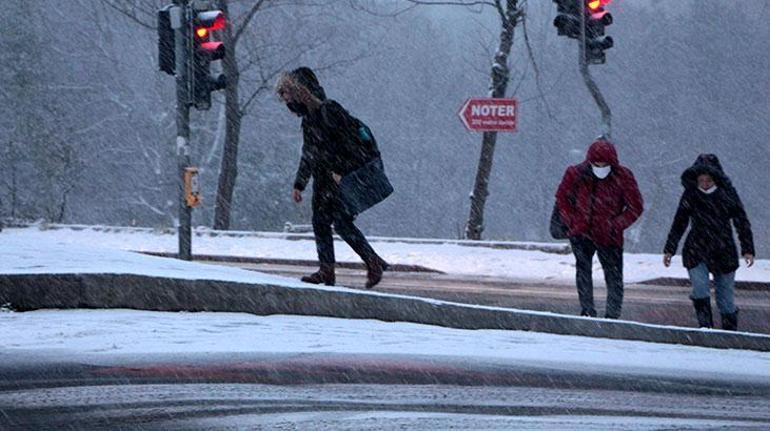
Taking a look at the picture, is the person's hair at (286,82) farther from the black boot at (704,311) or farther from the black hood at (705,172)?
the black boot at (704,311)

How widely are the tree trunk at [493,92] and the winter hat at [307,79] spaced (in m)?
12.2

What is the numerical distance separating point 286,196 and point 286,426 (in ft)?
134

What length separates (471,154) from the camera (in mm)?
62156

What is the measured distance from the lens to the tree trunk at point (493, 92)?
72.2 feet

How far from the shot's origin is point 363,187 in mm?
9969

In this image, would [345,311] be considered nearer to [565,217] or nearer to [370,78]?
[565,217]

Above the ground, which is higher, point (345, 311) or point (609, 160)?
point (609, 160)

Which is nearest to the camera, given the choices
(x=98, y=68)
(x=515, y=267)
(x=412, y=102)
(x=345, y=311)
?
(x=345, y=311)

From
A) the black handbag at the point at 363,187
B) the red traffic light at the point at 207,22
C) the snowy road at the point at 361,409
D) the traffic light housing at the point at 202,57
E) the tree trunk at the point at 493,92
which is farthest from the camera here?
the tree trunk at the point at 493,92

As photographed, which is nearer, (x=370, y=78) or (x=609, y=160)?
(x=609, y=160)

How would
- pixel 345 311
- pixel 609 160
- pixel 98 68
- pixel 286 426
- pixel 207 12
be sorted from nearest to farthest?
pixel 286 426, pixel 345 311, pixel 609 160, pixel 207 12, pixel 98 68

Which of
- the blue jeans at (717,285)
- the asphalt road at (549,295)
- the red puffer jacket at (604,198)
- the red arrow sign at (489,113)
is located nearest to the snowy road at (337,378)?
the red puffer jacket at (604,198)

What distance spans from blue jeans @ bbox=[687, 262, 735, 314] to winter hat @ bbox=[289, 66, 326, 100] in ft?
10.3

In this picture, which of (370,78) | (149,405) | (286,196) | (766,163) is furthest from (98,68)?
(149,405)
